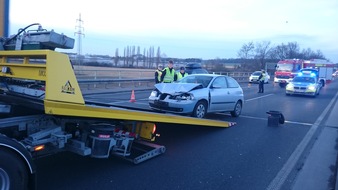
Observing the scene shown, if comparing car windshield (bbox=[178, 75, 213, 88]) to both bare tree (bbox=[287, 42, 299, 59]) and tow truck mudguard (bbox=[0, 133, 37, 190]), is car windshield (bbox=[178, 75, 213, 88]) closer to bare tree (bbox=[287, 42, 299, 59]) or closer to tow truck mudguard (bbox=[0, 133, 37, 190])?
tow truck mudguard (bbox=[0, 133, 37, 190])

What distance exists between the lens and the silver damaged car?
356 inches

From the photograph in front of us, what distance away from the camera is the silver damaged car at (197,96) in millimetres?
9039

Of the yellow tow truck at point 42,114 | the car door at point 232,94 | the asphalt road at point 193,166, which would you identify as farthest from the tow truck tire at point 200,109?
the yellow tow truck at point 42,114

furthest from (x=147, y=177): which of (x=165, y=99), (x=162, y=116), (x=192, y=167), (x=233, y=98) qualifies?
(x=233, y=98)

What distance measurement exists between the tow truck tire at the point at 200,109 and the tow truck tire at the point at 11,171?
625 centimetres

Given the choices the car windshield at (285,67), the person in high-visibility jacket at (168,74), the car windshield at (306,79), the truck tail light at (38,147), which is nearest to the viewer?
the truck tail light at (38,147)

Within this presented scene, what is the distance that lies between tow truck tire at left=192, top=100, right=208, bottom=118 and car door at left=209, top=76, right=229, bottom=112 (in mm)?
331

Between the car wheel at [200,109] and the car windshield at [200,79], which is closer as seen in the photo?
the car wheel at [200,109]

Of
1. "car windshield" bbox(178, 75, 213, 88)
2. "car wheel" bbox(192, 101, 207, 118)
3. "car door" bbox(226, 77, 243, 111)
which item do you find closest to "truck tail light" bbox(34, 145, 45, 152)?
"car wheel" bbox(192, 101, 207, 118)

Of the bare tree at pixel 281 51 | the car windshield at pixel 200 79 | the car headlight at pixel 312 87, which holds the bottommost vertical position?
the car headlight at pixel 312 87

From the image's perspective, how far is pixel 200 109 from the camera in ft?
31.3

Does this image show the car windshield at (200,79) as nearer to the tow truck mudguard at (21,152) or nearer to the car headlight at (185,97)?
the car headlight at (185,97)

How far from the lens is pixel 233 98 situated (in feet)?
36.3

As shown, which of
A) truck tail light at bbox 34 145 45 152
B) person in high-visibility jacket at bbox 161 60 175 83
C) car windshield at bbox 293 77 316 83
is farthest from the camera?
car windshield at bbox 293 77 316 83
